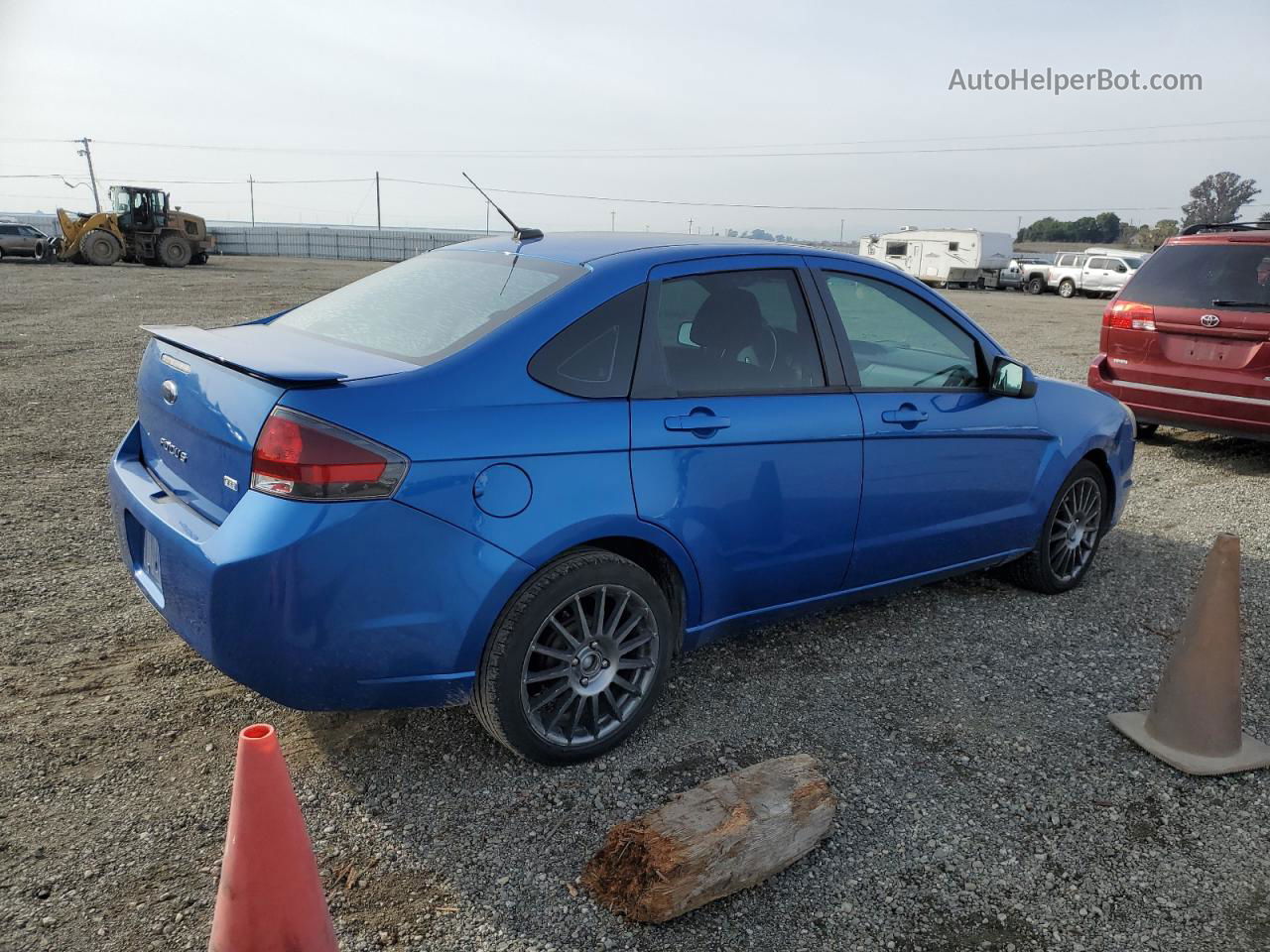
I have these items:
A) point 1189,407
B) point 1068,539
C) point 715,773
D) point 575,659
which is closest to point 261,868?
point 575,659

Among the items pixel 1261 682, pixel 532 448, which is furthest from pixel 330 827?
pixel 1261 682

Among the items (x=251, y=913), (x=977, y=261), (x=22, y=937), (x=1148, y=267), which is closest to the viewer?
(x=251, y=913)

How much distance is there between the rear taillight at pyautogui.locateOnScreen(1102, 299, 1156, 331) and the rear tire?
32.4 m

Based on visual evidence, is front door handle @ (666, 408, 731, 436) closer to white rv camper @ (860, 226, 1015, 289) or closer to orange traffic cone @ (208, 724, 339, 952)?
orange traffic cone @ (208, 724, 339, 952)

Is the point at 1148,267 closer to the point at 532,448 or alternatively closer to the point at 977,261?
the point at 532,448

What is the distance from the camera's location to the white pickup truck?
1356 inches

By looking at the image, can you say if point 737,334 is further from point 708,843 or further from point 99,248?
point 99,248

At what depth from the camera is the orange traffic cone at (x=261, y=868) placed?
77.7 inches

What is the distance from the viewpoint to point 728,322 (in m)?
3.46

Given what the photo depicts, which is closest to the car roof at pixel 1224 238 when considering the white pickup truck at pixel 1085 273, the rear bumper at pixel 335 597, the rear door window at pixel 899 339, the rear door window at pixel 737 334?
the rear door window at pixel 899 339

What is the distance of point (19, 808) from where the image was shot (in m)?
2.77

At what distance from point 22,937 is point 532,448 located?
170 centimetres

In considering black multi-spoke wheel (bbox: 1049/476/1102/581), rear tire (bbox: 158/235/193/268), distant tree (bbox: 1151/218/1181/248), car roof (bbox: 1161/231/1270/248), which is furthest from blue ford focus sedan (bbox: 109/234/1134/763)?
distant tree (bbox: 1151/218/1181/248)

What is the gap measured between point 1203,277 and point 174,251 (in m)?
33.2
